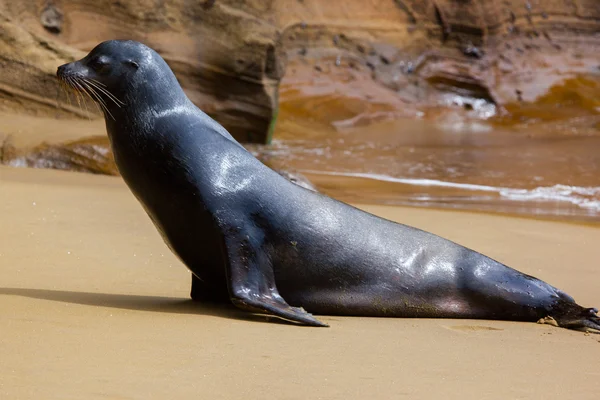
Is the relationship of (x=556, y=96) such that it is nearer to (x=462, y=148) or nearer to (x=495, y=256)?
(x=462, y=148)

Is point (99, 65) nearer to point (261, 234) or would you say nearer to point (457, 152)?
point (261, 234)

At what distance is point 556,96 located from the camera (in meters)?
23.2

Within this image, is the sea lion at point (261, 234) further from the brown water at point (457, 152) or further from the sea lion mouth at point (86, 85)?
the brown water at point (457, 152)

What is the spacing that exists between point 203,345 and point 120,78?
68.3 inches

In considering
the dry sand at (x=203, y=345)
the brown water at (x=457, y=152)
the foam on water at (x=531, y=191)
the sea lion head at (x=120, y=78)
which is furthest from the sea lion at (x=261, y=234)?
the foam on water at (x=531, y=191)

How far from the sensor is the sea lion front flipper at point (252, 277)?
4.01m

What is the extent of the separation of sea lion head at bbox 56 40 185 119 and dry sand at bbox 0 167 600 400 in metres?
0.91

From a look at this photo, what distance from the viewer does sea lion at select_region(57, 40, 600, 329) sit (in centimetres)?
425

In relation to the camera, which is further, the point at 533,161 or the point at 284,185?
the point at 533,161

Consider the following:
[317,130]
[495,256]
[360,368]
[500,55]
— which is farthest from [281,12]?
[360,368]

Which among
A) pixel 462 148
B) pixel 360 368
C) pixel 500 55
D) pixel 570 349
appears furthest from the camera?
pixel 500 55

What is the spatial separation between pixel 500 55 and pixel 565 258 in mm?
18762

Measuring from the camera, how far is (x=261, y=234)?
4293 mm

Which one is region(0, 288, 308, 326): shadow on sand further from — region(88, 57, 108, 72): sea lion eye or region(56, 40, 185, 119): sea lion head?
region(88, 57, 108, 72): sea lion eye
